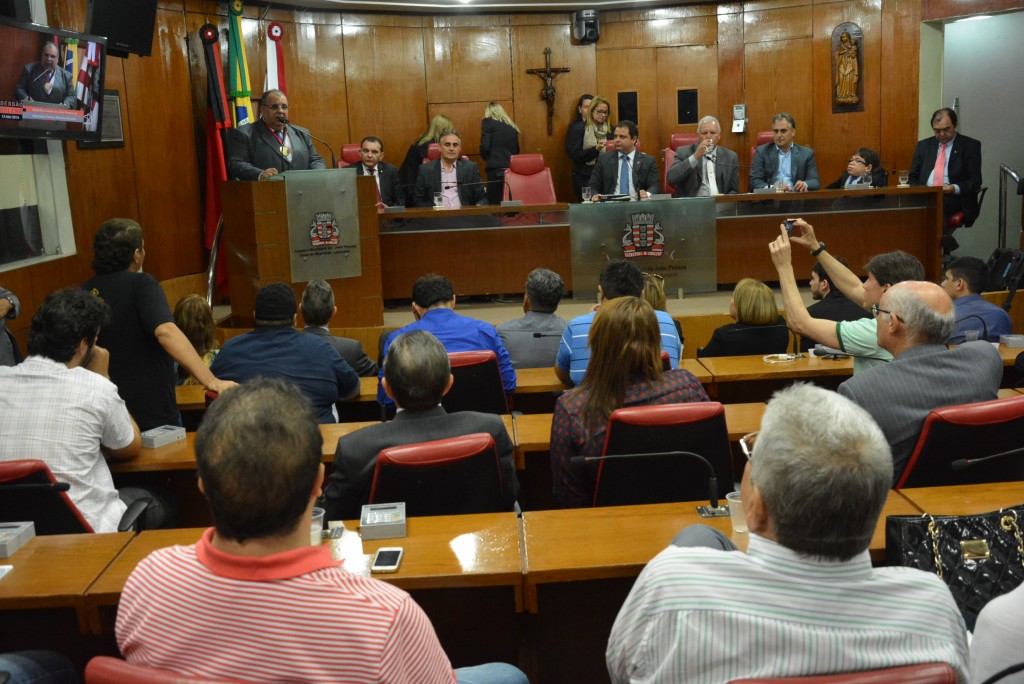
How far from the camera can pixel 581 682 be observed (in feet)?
7.79

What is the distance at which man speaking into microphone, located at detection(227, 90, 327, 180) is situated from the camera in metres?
6.67

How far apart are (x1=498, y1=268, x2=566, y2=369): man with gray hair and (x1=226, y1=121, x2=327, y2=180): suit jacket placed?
2968 mm

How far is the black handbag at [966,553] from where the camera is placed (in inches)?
73.5

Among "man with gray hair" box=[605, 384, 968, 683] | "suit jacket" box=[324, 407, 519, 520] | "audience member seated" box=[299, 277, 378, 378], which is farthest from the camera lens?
"audience member seated" box=[299, 277, 378, 378]

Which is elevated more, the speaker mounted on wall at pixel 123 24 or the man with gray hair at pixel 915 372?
the speaker mounted on wall at pixel 123 24

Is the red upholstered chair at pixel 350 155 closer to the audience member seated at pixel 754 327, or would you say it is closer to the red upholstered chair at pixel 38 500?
the audience member seated at pixel 754 327

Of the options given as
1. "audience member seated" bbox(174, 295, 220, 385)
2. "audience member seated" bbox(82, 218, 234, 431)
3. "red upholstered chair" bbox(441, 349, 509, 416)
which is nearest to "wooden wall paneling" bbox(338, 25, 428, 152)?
"audience member seated" bbox(174, 295, 220, 385)

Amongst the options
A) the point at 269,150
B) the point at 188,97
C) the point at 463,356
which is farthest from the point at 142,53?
the point at 463,356

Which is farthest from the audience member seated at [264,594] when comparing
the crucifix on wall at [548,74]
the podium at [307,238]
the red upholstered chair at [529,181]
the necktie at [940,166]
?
the crucifix on wall at [548,74]

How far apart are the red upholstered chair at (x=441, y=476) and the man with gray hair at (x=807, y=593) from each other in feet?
3.58

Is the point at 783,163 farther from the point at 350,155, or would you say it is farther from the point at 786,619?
the point at 786,619

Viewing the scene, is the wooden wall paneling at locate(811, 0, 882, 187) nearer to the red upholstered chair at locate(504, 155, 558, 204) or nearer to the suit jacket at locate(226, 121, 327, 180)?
the red upholstered chair at locate(504, 155, 558, 204)

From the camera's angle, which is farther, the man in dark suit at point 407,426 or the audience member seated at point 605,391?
the audience member seated at point 605,391

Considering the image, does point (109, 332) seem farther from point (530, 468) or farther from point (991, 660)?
point (991, 660)
